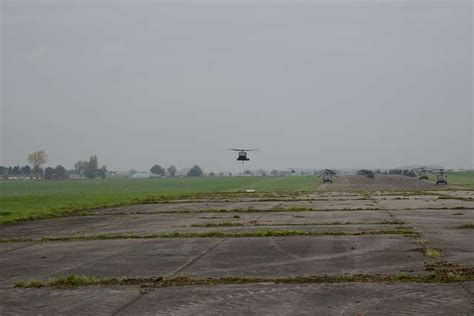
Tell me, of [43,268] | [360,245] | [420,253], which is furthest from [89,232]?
[420,253]

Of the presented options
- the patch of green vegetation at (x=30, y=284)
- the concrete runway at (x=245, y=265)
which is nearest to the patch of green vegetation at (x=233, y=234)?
the concrete runway at (x=245, y=265)

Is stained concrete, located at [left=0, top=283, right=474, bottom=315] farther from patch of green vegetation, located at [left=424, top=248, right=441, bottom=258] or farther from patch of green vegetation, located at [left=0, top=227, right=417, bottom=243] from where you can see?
patch of green vegetation, located at [left=0, top=227, right=417, bottom=243]

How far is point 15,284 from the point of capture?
10914mm

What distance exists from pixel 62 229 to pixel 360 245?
12.2 metres

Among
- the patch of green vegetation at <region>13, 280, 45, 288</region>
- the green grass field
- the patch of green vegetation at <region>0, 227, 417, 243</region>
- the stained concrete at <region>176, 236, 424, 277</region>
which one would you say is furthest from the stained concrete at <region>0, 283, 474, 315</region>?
the green grass field

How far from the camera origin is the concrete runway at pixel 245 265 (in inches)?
344

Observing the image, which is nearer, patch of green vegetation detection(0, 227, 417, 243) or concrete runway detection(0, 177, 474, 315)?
concrete runway detection(0, 177, 474, 315)

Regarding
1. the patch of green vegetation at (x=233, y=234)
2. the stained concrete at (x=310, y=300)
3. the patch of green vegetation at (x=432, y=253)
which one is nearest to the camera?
Answer: the stained concrete at (x=310, y=300)

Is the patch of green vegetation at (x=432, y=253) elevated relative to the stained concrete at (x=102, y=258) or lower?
elevated

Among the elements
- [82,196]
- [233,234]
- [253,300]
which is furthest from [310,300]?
[82,196]

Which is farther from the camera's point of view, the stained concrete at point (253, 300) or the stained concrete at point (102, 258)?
the stained concrete at point (102, 258)

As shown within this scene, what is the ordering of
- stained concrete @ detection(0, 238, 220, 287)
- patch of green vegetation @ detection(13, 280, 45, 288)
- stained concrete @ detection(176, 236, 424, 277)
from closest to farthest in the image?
patch of green vegetation @ detection(13, 280, 45, 288) → stained concrete @ detection(176, 236, 424, 277) → stained concrete @ detection(0, 238, 220, 287)

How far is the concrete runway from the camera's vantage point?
8750 mm

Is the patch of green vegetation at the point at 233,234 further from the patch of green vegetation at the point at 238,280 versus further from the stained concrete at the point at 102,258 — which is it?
the patch of green vegetation at the point at 238,280
